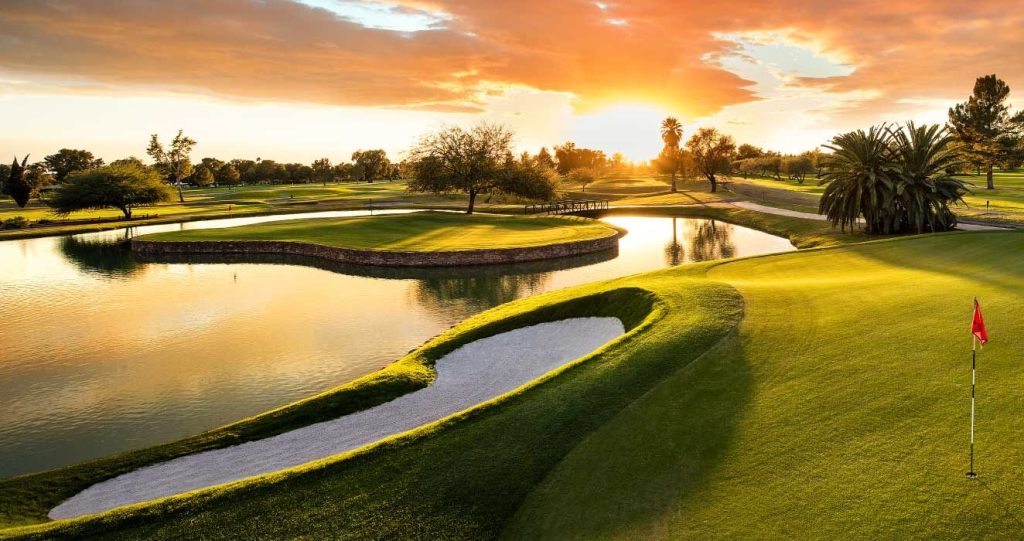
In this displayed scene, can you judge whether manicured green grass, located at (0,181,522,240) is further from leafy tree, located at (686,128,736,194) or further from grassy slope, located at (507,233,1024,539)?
grassy slope, located at (507,233,1024,539)

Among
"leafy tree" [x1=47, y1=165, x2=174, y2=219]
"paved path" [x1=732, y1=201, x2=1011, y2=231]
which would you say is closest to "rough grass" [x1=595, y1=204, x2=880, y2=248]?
"paved path" [x1=732, y1=201, x2=1011, y2=231]

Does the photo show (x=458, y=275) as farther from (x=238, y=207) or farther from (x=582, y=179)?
(x=582, y=179)

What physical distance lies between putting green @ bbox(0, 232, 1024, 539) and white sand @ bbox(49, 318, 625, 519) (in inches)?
→ 36.2

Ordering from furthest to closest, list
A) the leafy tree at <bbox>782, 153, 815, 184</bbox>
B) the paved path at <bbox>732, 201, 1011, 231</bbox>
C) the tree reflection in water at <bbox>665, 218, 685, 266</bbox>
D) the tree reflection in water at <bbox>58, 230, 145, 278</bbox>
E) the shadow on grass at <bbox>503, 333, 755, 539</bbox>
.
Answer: the leafy tree at <bbox>782, 153, 815, 184</bbox>, the paved path at <bbox>732, 201, 1011, 231</bbox>, the tree reflection in water at <bbox>665, 218, 685, 266</bbox>, the tree reflection in water at <bbox>58, 230, 145, 278</bbox>, the shadow on grass at <bbox>503, 333, 755, 539</bbox>

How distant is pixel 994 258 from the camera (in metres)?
21.6

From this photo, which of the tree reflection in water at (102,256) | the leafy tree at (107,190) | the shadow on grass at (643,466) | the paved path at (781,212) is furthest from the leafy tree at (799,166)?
the shadow on grass at (643,466)

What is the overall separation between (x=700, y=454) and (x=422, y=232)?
46.0m

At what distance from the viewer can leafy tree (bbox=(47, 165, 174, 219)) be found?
73312 millimetres

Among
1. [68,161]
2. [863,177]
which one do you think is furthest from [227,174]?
[863,177]

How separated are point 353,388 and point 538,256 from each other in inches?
1126

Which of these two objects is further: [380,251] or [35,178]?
[35,178]

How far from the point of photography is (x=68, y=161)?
168 meters

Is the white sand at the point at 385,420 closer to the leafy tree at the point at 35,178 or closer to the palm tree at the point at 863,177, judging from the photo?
the palm tree at the point at 863,177

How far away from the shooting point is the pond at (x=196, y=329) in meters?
17.0
